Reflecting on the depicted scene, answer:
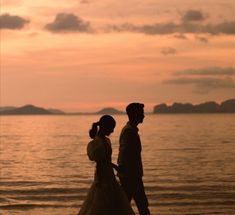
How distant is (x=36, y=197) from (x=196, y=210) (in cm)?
677

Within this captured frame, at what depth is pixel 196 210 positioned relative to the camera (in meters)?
Answer: 15.5

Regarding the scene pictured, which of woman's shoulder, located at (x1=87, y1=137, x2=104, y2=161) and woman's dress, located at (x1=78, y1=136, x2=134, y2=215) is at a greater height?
woman's shoulder, located at (x1=87, y1=137, x2=104, y2=161)

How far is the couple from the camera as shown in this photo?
29.6 feet

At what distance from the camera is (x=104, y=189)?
9102mm

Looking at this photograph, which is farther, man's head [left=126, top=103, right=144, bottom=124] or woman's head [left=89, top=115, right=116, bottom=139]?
man's head [left=126, top=103, right=144, bottom=124]

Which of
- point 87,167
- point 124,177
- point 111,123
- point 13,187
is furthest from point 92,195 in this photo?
point 87,167

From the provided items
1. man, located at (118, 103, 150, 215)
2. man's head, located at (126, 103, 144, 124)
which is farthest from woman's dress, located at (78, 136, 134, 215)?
man's head, located at (126, 103, 144, 124)

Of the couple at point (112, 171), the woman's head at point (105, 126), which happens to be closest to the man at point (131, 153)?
the couple at point (112, 171)

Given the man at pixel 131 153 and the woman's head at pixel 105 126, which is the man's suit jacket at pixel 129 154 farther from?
the woman's head at pixel 105 126

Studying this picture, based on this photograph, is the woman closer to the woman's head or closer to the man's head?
the woman's head

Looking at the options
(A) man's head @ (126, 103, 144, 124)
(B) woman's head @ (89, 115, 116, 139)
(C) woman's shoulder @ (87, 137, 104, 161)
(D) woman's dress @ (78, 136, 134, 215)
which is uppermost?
(A) man's head @ (126, 103, 144, 124)

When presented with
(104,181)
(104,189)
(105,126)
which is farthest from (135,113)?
(104,189)

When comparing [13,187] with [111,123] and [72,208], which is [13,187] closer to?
[72,208]

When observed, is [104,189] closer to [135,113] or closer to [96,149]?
[96,149]
